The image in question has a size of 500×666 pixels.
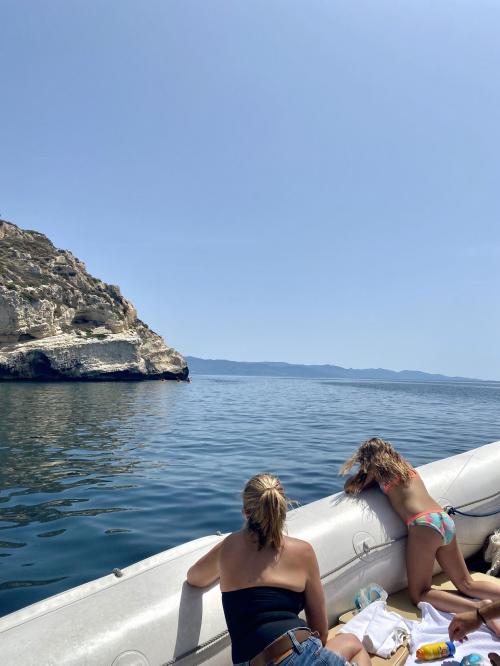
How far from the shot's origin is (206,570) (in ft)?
8.73

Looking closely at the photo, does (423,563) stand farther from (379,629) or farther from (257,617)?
(257,617)

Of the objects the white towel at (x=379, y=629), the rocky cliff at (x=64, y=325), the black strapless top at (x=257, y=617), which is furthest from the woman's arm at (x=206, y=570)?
the rocky cliff at (x=64, y=325)

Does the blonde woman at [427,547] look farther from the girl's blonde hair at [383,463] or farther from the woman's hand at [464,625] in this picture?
the woman's hand at [464,625]

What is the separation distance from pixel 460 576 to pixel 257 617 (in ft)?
7.04

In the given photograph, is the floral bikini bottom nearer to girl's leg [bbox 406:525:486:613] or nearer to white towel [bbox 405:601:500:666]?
girl's leg [bbox 406:525:486:613]

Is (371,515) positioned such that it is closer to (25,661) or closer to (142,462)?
(25,661)

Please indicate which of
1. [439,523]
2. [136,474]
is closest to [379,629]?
[439,523]

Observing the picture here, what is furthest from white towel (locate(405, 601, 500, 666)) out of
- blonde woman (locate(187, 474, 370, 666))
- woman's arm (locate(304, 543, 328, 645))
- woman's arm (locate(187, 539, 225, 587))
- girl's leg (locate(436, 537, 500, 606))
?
woman's arm (locate(187, 539, 225, 587))

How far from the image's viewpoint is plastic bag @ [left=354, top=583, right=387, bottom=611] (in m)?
3.40

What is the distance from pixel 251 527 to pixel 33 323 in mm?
49128

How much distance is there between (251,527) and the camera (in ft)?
7.59

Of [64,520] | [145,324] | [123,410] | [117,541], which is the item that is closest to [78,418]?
[123,410]

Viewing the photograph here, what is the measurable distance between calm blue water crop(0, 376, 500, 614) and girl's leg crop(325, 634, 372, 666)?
2.89m

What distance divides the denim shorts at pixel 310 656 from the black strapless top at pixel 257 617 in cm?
9
